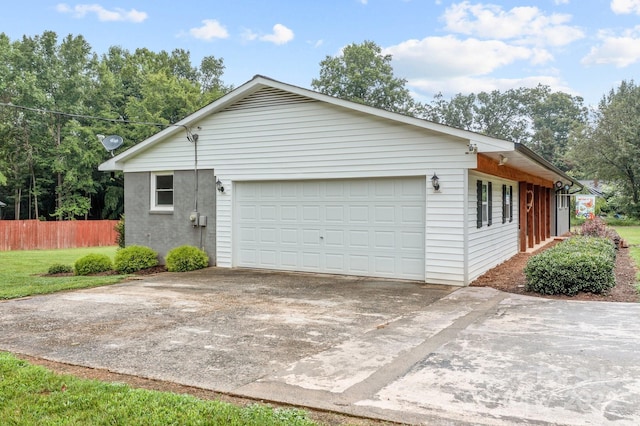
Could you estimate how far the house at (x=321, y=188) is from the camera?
9086 mm

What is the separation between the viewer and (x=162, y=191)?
492 inches

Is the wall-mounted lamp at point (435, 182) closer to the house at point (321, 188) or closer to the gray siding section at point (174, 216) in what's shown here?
the house at point (321, 188)

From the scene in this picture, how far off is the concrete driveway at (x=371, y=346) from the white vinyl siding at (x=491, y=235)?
1.44m

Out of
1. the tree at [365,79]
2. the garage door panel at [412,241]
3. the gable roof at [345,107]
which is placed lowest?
the garage door panel at [412,241]

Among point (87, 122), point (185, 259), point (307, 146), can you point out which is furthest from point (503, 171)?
point (87, 122)

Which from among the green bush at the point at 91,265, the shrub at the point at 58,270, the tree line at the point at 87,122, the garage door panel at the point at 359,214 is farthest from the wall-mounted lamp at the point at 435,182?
the tree line at the point at 87,122

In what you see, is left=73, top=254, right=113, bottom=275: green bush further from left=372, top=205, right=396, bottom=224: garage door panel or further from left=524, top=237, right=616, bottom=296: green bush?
left=524, top=237, right=616, bottom=296: green bush

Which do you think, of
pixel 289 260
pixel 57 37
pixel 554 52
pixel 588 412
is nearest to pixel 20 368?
pixel 588 412

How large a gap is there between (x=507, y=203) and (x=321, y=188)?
5.47 m

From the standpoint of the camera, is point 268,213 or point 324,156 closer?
point 324,156

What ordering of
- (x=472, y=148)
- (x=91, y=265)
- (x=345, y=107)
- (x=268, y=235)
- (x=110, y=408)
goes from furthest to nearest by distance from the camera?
(x=91, y=265) → (x=268, y=235) → (x=345, y=107) → (x=472, y=148) → (x=110, y=408)

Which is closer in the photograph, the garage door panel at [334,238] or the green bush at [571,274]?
the green bush at [571,274]

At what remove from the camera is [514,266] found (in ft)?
38.4

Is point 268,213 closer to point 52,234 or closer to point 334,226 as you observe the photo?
point 334,226
